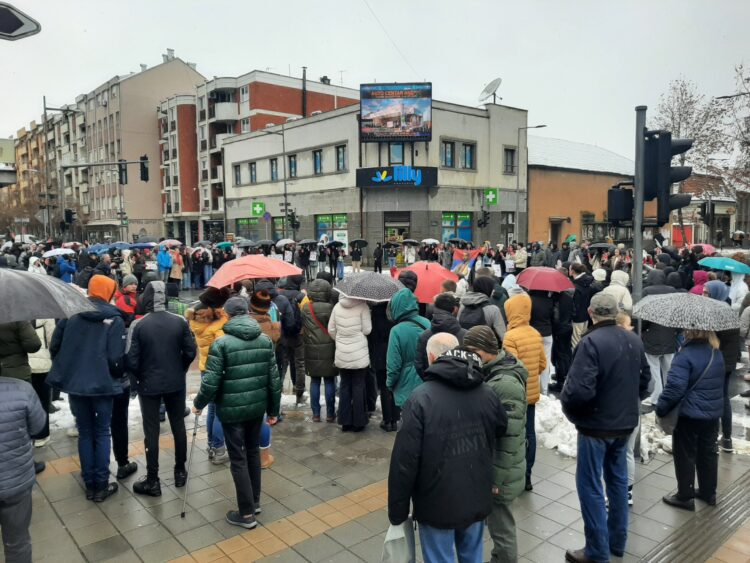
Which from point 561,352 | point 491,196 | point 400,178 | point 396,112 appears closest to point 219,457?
point 561,352

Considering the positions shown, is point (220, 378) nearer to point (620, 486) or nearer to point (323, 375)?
point (323, 375)

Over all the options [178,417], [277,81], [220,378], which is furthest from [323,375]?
[277,81]

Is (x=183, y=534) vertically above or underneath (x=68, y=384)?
underneath

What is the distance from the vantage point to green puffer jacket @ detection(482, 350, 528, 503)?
3.58 meters

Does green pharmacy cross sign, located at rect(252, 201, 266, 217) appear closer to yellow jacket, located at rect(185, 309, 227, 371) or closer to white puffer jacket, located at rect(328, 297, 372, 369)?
white puffer jacket, located at rect(328, 297, 372, 369)

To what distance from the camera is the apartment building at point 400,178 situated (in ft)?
117

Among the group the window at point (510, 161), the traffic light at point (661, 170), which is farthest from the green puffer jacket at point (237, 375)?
the window at point (510, 161)

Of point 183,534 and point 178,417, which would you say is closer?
point 183,534

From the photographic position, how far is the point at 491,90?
131 feet

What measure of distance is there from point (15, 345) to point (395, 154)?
31.8 metres

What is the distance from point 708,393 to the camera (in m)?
4.80

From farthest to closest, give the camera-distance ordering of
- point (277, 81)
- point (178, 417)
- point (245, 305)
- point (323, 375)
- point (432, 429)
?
1. point (277, 81)
2. point (323, 375)
3. point (178, 417)
4. point (245, 305)
5. point (432, 429)

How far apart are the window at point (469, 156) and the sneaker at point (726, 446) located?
106 feet

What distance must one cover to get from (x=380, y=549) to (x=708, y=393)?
3.07 metres
